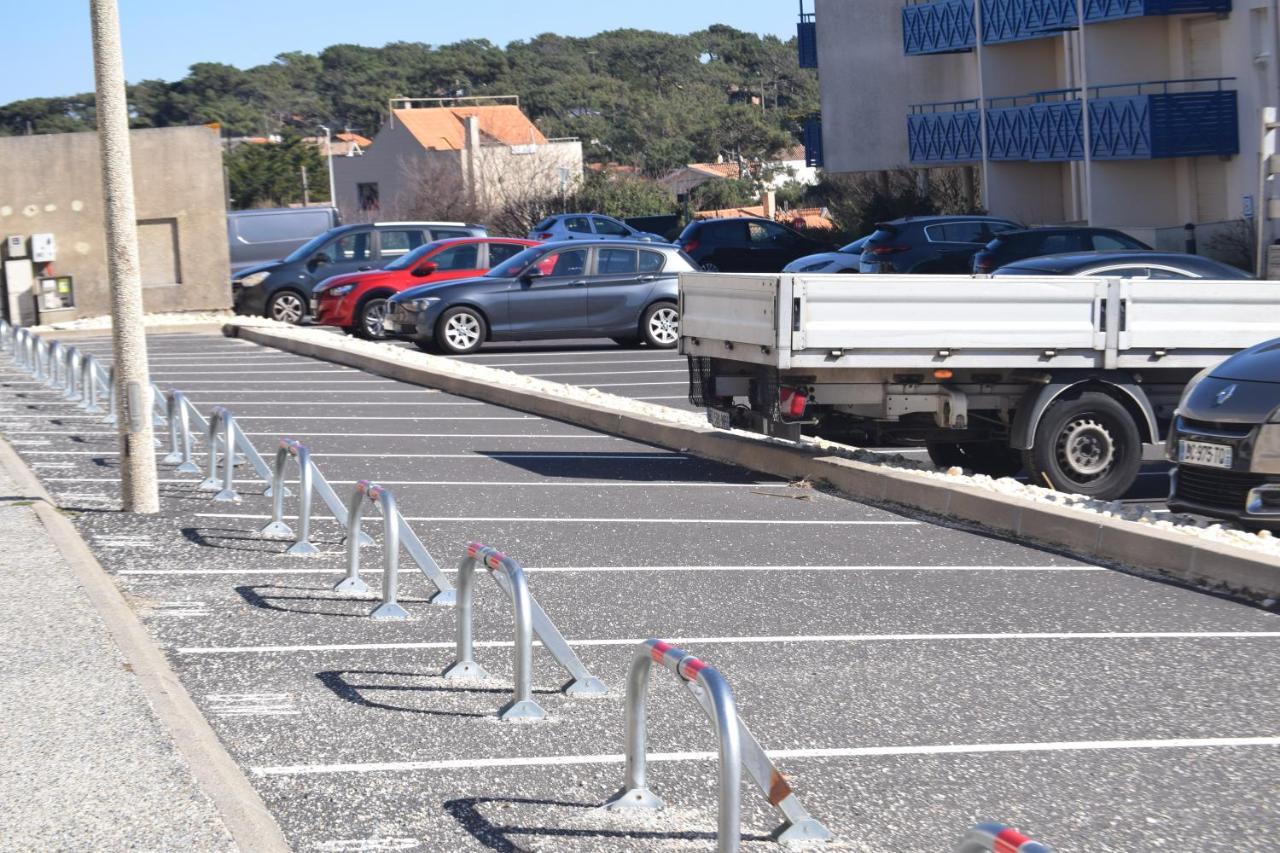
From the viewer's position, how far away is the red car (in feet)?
80.1

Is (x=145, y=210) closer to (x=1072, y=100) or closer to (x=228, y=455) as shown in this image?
(x=228, y=455)

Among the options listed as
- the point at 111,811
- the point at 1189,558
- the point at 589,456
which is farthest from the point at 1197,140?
the point at 111,811

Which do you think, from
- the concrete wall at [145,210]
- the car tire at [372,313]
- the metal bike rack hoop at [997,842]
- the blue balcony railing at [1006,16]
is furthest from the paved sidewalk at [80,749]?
the blue balcony railing at [1006,16]

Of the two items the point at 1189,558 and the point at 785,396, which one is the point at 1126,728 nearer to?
the point at 1189,558

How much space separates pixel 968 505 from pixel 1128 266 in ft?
15.2

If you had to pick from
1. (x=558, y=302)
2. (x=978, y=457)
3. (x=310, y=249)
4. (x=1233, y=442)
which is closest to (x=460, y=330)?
(x=558, y=302)

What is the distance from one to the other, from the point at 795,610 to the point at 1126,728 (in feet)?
7.09

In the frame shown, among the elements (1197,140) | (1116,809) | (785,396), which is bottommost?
(1116,809)

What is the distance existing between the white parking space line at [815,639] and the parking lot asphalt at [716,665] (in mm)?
21

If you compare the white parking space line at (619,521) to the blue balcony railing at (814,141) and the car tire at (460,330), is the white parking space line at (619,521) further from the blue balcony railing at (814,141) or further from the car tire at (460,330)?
the blue balcony railing at (814,141)

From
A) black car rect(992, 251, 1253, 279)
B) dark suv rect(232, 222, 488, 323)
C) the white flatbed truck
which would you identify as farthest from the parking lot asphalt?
dark suv rect(232, 222, 488, 323)

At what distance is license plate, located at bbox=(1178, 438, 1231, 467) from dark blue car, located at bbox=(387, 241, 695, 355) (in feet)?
41.8

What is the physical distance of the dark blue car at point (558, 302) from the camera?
22.0 m

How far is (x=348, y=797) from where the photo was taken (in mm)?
5191
